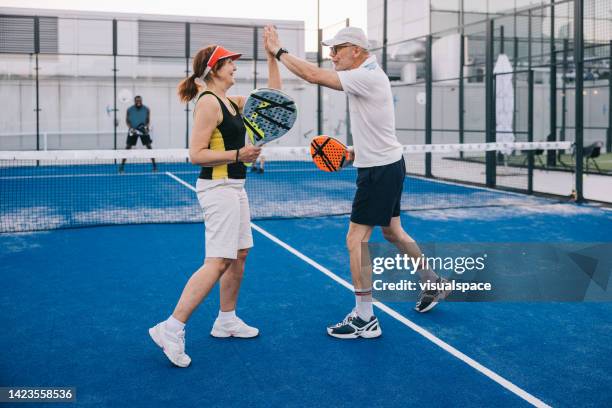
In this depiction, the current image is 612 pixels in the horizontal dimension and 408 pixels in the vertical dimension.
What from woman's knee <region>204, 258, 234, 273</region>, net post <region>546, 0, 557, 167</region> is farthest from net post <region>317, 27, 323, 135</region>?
woman's knee <region>204, 258, 234, 273</region>

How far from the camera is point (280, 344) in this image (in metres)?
4.62

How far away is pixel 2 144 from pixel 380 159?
20.8 metres

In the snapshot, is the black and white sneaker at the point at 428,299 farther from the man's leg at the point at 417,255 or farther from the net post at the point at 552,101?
the net post at the point at 552,101

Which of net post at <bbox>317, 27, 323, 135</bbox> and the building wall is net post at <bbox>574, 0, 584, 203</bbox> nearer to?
net post at <bbox>317, 27, 323, 135</bbox>

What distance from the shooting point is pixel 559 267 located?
693 centimetres

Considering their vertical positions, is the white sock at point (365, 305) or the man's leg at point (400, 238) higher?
the man's leg at point (400, 238)

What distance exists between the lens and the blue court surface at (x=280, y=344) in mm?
3781

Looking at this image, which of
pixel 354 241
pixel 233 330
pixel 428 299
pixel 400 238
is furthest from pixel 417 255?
pixel 233 330

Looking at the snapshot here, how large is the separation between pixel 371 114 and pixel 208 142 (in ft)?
3.78

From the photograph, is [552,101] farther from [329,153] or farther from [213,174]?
[213,174]

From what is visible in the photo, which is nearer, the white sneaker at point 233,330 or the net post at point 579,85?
the white sneaker at point 233,330

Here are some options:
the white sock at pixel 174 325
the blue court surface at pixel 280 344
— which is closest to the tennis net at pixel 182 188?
the blue court surface at pixel 280 344

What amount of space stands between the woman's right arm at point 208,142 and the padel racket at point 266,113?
0.24 m

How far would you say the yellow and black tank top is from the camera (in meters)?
4.31
